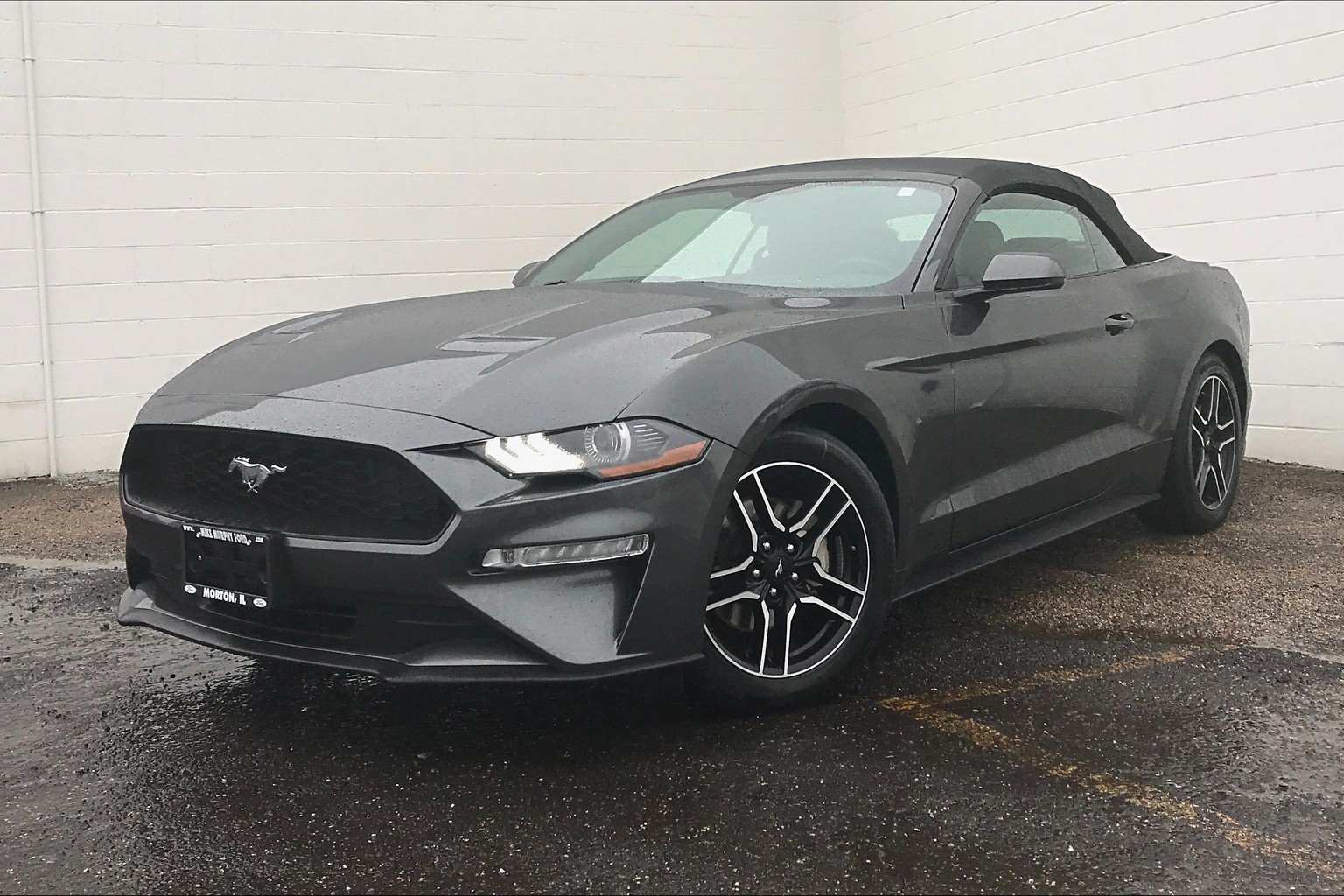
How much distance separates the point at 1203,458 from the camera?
509 cm

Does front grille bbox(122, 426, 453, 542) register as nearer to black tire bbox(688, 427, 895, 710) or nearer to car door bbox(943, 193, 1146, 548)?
black tire bbox(688, 427, 895, 710)

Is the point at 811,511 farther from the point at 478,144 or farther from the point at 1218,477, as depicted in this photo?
the point at 478,144

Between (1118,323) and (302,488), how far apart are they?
2851 millimetres

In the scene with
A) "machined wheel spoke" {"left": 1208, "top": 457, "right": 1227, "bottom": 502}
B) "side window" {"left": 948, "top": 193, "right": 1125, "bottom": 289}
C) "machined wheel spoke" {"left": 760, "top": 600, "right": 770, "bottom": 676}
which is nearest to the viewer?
"machined wheel spoke" {"left": 760, "top": 600, "right": 770, "bottom": 676}

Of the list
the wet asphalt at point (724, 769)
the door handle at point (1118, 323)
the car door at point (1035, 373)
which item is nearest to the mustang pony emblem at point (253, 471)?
the wet asphalt at point (724, 769)

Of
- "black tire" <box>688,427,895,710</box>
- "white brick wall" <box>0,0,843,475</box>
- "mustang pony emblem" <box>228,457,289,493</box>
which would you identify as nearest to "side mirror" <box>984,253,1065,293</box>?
"black tire" <box>688,427,895,710</box>

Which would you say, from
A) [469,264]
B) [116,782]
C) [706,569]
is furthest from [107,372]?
[706,569]

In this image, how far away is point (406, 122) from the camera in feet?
26.9

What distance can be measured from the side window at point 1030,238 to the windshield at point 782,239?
0.15 metres

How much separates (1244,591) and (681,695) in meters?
2.17

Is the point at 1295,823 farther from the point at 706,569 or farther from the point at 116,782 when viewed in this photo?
the point at 116,782

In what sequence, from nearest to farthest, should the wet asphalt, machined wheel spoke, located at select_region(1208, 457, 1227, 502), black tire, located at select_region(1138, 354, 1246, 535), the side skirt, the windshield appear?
the wet asphalt < the side skirt < the windshield < black tire, located at select_region(1138, 354, 1246, 535) < machined wheel spoke, located at select_region(1208, 457, 1227, 502)

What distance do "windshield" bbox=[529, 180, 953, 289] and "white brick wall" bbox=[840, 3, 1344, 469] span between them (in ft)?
11.8

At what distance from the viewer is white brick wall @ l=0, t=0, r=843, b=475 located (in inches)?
291
